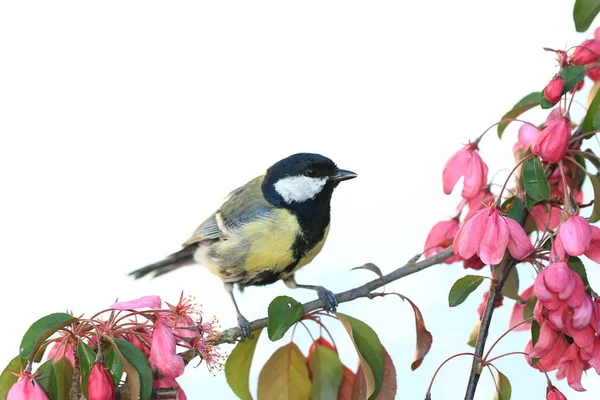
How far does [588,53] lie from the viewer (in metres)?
2.94

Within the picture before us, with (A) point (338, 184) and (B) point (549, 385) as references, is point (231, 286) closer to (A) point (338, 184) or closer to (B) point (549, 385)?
(A) point (338, 184)

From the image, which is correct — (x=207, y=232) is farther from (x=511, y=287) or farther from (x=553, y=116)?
(x=553, y=116)

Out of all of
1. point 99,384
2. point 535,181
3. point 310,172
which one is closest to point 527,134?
point 535,181

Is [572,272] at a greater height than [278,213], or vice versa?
[278,213]

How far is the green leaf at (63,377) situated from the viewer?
2.33 meters

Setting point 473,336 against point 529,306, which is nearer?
point 529,306

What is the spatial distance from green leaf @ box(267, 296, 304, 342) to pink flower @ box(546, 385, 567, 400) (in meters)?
0.78

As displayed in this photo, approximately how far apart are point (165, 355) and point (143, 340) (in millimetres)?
157

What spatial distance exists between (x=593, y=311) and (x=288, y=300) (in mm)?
893

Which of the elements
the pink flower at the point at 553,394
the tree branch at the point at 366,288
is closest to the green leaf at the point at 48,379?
the tree branch at the point at 366,288

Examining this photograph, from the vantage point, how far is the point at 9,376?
7.92 feet

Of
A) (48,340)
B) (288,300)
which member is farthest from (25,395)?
(288,300)

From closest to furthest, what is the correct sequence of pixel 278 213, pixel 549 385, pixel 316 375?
pixel 549 385 → pixel 316 375 → pixel 278 213

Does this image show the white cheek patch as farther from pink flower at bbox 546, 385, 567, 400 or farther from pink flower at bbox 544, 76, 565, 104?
pink flower at bbox 546, 385, 567, 400
